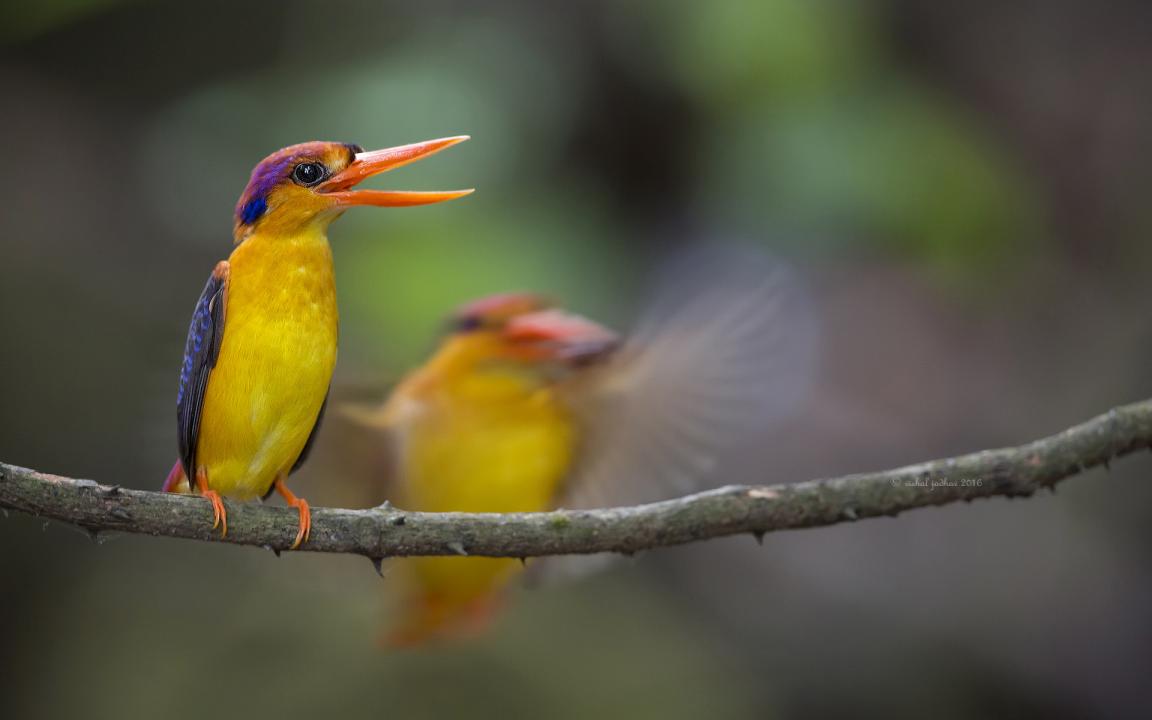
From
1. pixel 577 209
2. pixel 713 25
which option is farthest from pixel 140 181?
pixel 713 25

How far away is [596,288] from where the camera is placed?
4211mm

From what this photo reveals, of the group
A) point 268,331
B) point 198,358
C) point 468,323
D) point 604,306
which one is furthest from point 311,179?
point 604,306

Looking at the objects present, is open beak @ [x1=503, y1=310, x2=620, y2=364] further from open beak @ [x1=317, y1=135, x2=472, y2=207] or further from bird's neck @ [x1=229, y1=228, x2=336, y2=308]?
open beak @ [x1=317, y1=135, x2=472, y2=207]

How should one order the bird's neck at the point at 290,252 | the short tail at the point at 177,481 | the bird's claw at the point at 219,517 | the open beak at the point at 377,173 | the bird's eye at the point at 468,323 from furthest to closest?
the bird's eye at the point at 468,323 → the short tail at the point at 177,481 → the bird's neck at the point at 290,252 → the bird's claw at the point at 219,517 → the open beak at the point at 377,173

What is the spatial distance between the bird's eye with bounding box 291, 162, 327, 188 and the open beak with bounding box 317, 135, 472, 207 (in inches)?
0.5

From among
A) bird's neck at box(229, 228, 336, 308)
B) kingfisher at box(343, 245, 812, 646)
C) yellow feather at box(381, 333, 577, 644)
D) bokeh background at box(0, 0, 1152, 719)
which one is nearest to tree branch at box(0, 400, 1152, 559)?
bird's neck at box(229, 228, 336, 308)

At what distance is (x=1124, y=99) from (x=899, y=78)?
1.25 m

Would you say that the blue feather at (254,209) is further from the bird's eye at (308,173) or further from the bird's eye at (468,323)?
the bird's eye at (468,323)

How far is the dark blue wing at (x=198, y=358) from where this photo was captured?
1.89m

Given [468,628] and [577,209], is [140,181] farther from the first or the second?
[468,628]

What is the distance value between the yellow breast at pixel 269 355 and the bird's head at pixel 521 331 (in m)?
0.97

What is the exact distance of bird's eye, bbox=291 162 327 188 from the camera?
1.71m

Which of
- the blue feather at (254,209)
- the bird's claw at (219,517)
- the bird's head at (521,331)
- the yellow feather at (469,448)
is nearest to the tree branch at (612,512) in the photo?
the bird's claw at (219,517)

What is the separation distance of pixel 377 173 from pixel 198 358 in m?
0.50
